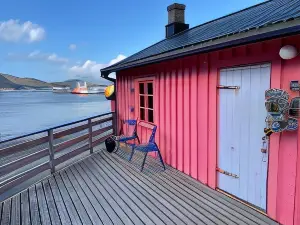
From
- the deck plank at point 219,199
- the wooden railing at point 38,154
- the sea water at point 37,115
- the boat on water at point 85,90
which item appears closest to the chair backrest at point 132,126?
the wooden railing at point 38,154

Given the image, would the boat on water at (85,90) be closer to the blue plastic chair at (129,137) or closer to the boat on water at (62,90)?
the boat on water at (62,90)

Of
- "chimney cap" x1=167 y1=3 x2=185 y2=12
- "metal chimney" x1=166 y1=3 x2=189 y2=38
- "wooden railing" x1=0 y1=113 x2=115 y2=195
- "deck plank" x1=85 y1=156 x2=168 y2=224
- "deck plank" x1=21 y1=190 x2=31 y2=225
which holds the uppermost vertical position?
"chimney cap" x1=167 y1=3 x2=185 y2=12

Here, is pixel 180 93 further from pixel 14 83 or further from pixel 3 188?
pixel 14 83

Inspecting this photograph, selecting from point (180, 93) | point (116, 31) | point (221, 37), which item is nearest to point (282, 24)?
point (221, 37)

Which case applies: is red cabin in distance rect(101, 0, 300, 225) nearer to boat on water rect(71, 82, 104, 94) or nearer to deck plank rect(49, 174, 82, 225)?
deck plank rect(49, 174, 82, 225)

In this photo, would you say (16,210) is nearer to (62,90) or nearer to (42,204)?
(42,204)

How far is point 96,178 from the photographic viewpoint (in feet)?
13.3

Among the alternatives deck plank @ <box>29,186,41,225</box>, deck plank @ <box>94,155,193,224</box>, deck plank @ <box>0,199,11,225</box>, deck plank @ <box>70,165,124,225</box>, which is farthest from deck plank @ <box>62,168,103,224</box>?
deck plank @ <box>0,199,11,225</box>

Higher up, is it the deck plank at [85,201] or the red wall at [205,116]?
the red wall at [205,116]

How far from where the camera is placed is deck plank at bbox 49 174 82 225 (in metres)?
2.78

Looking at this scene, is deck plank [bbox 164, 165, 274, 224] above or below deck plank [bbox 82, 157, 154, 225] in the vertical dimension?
above

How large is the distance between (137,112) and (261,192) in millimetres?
3580

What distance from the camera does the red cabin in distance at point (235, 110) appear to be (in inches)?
94.3

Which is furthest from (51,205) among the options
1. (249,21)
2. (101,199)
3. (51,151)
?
(249,21)
